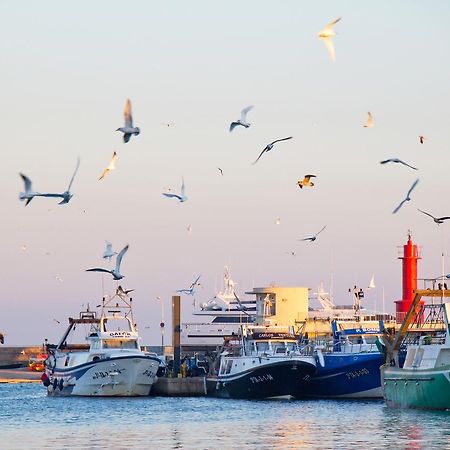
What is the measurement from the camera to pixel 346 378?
71938 millimetres

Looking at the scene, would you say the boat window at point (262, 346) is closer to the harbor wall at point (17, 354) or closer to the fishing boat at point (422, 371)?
the fishing boat at point (422, 371)

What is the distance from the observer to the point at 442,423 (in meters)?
48.2

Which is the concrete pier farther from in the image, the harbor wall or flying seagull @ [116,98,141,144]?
the harbor wall

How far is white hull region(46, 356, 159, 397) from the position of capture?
74.2 m

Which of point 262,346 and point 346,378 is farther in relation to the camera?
point 262,346

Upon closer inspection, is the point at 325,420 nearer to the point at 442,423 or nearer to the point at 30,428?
the point at 442,423

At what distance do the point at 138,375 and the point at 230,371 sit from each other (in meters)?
4.83

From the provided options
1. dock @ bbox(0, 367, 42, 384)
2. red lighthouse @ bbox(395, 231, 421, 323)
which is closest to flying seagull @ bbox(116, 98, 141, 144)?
red lighthouse @ bbox(395, 231, 421, 323)

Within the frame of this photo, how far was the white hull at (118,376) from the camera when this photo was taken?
74.2 metres

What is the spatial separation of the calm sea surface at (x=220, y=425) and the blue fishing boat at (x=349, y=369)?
3.24m

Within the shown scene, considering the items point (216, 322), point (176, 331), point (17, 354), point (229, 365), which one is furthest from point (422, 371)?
point (17, 354)

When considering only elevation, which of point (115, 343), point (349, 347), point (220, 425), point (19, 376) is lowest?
point (220, 425)

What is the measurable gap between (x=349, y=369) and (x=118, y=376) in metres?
12.0

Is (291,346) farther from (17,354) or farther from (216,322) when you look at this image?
(17,354)
